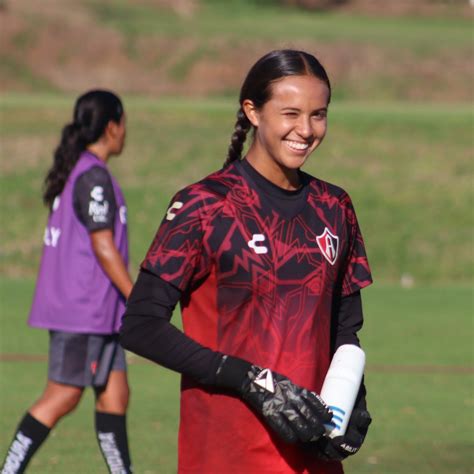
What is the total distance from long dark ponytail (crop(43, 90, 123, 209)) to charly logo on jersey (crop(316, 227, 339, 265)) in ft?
10.7

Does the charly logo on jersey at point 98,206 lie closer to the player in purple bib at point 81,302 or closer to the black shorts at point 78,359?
the player in purple bib at point 81,302

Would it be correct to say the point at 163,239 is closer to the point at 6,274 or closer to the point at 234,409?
the point at 234,409

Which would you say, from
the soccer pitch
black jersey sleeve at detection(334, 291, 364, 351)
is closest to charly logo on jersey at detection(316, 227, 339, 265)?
black jersey sleeve at detection(334, 291, 364, 351)

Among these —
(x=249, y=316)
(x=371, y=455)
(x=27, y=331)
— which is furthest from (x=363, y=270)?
(x=27, y=331)

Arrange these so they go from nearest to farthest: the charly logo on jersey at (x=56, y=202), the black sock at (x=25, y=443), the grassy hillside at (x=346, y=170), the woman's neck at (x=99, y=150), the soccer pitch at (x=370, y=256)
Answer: the black sock at (x=25, y=443), the charly logo on jersey at (x=56, y=202), the woman's neck at (x=99, y=150), the soccer pitch at (x=370, y=256), the grassy hillside at (x=346, y=170)

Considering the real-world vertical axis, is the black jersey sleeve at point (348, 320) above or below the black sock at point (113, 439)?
above

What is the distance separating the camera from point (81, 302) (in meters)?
7.12

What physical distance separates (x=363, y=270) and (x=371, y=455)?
4.39m

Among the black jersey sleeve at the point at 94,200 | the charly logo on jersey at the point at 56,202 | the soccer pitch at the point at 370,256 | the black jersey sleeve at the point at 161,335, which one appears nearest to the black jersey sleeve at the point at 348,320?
the black jersey sleeve at the point at 161,335

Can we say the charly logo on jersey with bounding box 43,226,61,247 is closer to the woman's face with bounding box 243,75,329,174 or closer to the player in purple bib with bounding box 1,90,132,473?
the player in purple bib with bounding box 1,90,132,473

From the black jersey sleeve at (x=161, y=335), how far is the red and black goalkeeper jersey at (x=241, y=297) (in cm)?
5

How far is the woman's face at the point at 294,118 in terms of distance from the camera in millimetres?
4070

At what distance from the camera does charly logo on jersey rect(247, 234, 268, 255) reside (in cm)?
399

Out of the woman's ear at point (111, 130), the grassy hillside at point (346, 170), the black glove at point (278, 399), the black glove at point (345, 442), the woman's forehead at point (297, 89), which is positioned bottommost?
the black glove at point (345, 442)
